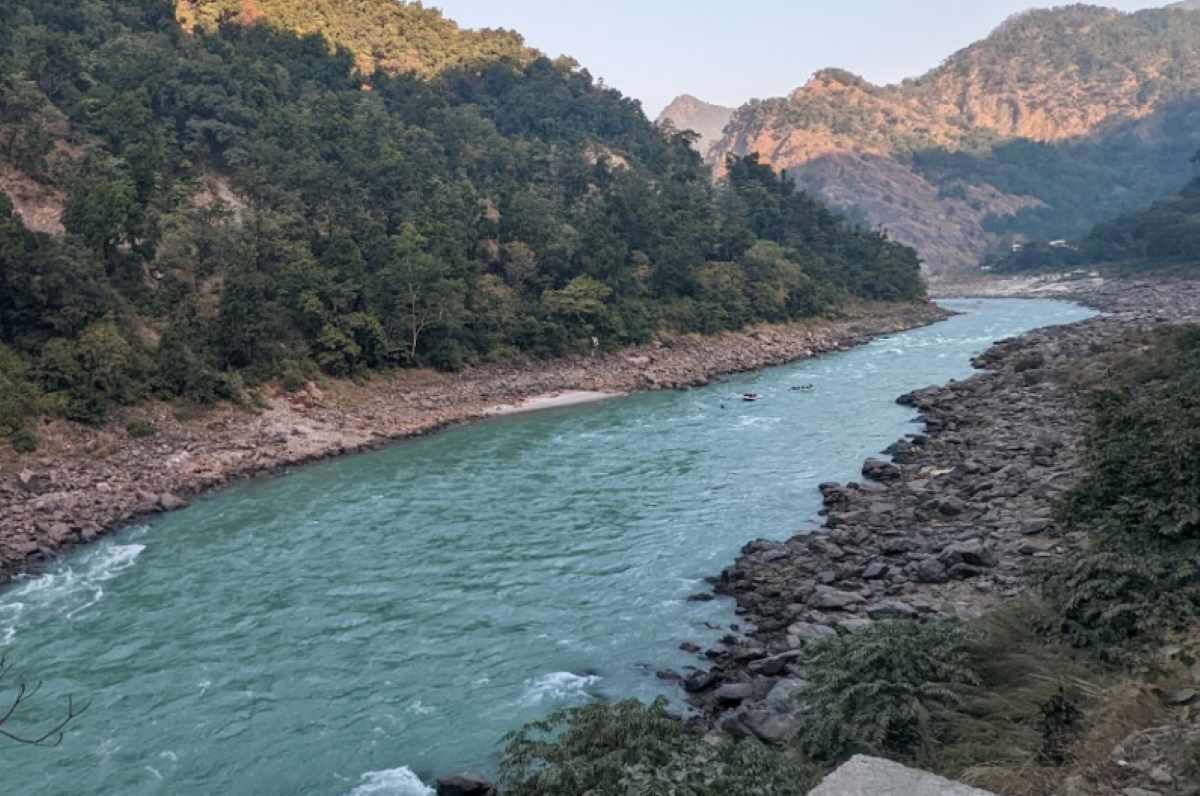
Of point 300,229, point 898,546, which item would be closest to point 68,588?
point 898,546

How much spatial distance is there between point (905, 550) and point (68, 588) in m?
17.5

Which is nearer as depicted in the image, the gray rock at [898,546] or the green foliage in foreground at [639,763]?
the green foliage in foreground at [639,763]

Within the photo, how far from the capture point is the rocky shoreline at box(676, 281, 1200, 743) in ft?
39.8

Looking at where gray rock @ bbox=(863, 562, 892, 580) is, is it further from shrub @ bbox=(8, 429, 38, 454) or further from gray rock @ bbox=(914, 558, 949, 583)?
shrub @ bbox=(8, 429, 38, 454)

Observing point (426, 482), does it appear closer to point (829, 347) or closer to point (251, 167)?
point (251, 167)

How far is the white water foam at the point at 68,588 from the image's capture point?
16469mm

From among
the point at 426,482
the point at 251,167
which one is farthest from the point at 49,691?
the point at 251,167

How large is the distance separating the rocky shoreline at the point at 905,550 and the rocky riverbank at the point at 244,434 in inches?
645

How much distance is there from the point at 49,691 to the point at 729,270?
49.3 metres

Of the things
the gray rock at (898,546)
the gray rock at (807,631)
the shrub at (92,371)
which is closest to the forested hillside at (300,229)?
the shrub at (92,371)

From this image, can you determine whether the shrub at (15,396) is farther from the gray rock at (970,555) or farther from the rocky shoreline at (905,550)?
the gray rock at (970,555)

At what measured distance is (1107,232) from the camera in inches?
3625

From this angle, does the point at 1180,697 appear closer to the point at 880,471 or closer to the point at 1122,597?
the point at 1122,597

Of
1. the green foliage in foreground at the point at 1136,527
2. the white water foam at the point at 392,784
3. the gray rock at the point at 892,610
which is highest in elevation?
the green foliage in foreground at the point at 1136,527
